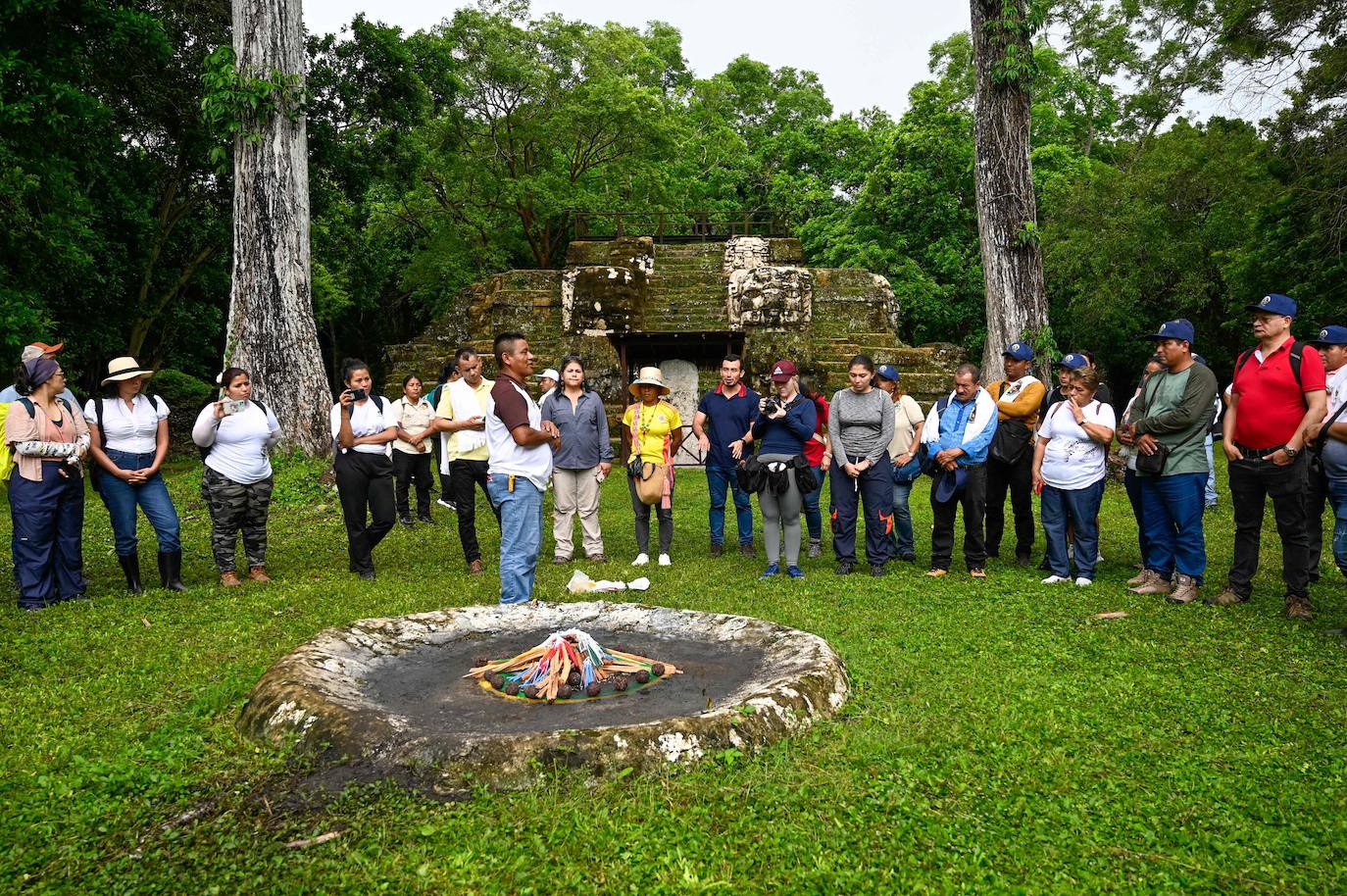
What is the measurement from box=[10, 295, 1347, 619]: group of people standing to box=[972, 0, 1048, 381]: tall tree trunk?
4.34 meters

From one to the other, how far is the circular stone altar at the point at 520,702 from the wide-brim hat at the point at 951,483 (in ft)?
9.26

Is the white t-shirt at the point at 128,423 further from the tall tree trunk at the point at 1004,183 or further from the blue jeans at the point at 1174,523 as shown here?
the tall tree trunk at the point at 1004,183

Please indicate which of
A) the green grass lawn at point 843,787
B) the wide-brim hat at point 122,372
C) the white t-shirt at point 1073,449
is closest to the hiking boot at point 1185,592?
the green grass lawn at point 843,787

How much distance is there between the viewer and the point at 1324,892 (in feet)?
9.74

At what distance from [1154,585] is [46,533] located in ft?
26.2

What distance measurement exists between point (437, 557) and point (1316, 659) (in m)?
6.92

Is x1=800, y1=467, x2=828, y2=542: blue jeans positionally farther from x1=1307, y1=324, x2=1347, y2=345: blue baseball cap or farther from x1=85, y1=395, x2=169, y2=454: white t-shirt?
x1=85, y1=395, x2=169, y2=454: white t-shirt

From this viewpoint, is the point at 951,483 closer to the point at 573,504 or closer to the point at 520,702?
the point at 573,504

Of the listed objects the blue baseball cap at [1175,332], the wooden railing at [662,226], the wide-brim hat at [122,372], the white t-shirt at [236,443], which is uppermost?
the wooden railing at [662,226]

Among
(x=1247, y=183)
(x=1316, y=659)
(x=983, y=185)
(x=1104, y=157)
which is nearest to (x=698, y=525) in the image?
(x=983, y=185)

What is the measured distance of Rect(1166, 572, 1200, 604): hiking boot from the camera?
6730mm

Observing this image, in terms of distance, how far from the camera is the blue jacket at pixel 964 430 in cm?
788

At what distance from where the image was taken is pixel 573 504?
8961 mm

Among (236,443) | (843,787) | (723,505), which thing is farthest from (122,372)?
(843,787)
